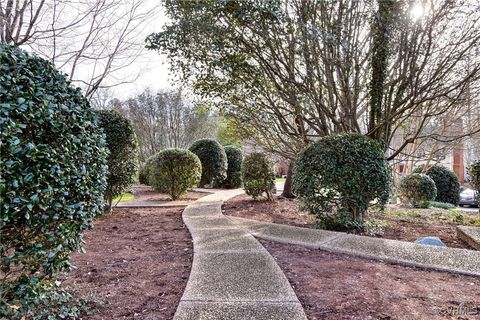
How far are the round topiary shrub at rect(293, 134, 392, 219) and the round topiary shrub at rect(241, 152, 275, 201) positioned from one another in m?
3.15

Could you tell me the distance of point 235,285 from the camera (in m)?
2.46

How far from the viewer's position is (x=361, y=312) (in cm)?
208

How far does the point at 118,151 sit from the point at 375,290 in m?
5.12

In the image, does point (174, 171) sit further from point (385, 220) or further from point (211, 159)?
point (385, 220)

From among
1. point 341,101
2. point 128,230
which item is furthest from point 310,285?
point 341,101

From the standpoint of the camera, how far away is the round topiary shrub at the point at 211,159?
1223cm

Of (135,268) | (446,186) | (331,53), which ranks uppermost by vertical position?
(331,53)

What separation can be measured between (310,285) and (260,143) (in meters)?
5.59

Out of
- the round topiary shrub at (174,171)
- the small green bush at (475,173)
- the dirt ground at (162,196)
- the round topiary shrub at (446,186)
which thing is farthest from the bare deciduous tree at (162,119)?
the small green bush at (475,173)

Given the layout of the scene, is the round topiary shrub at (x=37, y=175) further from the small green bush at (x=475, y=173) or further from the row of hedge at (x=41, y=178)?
the small green bush at (x=475, y=173)

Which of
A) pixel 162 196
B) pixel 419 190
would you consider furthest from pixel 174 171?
pixel 419 190

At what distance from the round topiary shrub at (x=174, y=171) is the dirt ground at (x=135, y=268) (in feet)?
10.5

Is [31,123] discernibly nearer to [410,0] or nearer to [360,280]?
[360,280]

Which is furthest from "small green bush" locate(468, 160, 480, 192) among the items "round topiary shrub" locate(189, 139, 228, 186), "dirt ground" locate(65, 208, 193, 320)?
"round topiary shrub" locate(189, 139, 228, 186)
